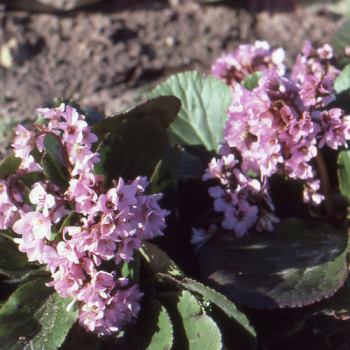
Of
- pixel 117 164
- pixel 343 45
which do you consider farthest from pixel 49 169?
pixel 343 45

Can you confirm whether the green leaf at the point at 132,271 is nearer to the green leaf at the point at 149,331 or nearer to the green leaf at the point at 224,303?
the green leaf at the point at 149,331

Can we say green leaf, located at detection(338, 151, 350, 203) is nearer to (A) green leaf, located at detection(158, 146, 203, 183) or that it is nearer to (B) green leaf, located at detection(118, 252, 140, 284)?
(A) green leaf, located at detection(158, 146, 203, 183)

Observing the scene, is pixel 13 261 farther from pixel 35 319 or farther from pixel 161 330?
pixel 161 330

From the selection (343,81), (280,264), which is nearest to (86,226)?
(280,264)

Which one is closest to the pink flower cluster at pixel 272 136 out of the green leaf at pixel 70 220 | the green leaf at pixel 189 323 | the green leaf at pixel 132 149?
the green leaf at pixel 132 149

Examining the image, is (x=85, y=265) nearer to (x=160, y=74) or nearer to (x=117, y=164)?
(x=117, y=164)

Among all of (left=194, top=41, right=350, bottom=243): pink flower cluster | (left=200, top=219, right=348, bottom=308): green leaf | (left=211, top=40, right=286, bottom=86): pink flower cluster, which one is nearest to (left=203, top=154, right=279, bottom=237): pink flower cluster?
(left=194, top=41, right=350, bottom=243): pink flower cluster
